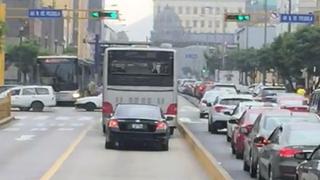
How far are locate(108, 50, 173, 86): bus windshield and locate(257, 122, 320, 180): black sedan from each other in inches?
623

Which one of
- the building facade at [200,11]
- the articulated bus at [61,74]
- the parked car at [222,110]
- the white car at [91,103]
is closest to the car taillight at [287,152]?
the parked car at [222,110]

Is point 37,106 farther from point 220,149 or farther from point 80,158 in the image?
point 80,158

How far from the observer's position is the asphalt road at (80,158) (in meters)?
20.5

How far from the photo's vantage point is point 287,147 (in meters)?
16.8

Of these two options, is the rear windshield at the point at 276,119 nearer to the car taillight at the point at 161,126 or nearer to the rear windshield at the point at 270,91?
the car taillight at the point at 161,126

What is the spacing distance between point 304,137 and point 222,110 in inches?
791

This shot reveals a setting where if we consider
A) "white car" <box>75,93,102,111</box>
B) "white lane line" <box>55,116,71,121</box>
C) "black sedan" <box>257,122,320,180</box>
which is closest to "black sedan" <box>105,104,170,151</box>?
"black sedan" <box>257,122,320,180</box>

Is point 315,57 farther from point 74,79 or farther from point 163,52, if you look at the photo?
point 163,52

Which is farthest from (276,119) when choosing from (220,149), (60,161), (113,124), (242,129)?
(220,149)

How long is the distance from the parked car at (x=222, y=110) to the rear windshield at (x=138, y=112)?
800 cm

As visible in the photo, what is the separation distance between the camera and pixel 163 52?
34.6 metres

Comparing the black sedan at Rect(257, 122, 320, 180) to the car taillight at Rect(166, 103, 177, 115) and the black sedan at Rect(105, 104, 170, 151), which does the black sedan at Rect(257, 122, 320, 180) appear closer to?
the black sedan at Rect(105, 104, 170, 151)

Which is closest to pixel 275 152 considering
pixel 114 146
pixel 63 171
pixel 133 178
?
pixel 133 178

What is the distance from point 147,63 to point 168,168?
12.3 meters
